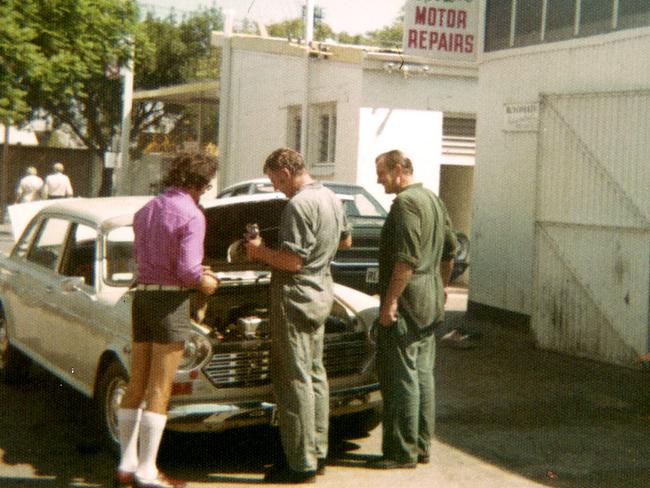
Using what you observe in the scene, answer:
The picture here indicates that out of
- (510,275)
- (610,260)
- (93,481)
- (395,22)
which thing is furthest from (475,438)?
(395,22)

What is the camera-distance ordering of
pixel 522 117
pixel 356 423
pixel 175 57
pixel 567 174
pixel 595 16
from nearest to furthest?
1. pixel 356 423
2. pixel 567 174
3. pixel 595 16
4. pixel 522 117
5. pixel 175 57

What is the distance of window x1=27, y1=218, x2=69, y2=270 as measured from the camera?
7.94m

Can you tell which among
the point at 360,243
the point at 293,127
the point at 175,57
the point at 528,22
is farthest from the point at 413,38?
the point at 175,57

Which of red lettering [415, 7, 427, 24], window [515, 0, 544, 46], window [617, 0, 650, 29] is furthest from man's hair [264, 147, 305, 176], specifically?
red lettering [415, 7, 427, 24]

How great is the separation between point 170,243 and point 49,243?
2.77 metres

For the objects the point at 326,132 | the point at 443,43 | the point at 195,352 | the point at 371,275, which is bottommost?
the point at 371,275

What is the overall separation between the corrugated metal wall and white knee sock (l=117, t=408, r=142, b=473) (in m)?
5.71

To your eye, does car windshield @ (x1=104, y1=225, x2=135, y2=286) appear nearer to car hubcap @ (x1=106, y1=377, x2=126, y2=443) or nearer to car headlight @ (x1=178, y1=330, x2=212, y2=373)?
car hubcap @ (x1=106, y1=377, x2=126, y2=443)

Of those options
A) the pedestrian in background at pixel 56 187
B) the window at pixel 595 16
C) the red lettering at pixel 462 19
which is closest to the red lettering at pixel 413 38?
the red lettering at pixel 462 19

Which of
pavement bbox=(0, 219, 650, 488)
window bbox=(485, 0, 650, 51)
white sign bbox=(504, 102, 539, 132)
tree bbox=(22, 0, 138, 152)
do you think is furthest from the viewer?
tree bbox=(22, 0, 138, 152)

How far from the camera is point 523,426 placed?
7.83m

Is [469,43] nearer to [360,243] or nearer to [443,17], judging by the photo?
[443,17]

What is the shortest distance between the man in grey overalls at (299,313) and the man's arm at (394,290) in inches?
14.9

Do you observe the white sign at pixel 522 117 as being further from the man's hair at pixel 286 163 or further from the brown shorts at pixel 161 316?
the brown shorts at pixel 161 316
